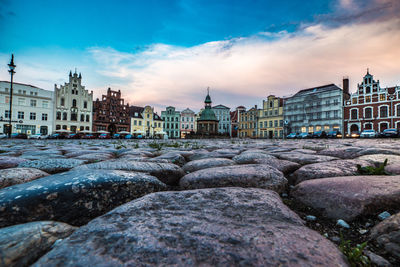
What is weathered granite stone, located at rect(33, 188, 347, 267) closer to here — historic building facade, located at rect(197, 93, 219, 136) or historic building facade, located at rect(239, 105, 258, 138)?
historic building facade, located at rect(197, 93, 219, 136)

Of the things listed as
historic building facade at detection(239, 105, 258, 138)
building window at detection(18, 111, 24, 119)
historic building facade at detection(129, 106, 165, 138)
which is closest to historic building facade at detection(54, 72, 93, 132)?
building window at detection(18, 111, 24, 119)

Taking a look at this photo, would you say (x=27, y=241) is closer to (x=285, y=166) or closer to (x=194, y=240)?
(x=194, y=240)

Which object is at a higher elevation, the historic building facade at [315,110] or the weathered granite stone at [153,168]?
the historic building facade at [315,110]

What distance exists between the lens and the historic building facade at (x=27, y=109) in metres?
33.5

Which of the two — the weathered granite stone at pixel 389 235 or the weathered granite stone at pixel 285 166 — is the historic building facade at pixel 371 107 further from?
the weathered granite stone at pixel 389 235

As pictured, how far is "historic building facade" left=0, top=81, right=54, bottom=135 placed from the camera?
3350 centimetres

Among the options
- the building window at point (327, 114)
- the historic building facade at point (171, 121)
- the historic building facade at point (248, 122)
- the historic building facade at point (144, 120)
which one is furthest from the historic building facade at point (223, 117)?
the building window at point (327, 114)

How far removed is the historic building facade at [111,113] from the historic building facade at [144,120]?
1926 mm

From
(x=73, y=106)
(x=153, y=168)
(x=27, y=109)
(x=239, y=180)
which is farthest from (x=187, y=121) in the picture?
(x=239, y=180)

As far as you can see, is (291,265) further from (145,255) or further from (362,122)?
(362,122)

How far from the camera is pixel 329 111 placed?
40.1 metres

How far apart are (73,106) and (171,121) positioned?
2540 cm

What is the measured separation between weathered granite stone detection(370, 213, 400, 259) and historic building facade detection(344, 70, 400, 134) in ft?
146

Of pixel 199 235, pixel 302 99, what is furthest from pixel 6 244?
pixel 302 99
